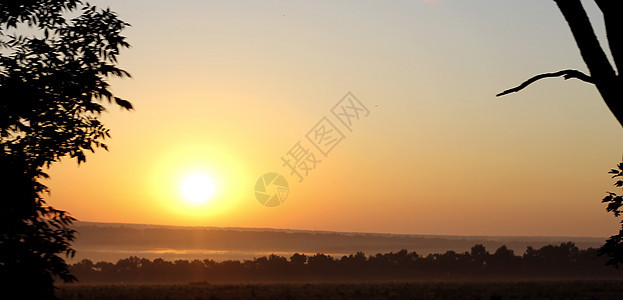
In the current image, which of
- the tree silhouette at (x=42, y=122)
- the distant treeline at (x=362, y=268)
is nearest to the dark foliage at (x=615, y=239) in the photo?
the tree silhouette at (x=42, y=122)

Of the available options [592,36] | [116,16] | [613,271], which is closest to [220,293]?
[116,16]

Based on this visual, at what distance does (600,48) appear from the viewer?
16.6ft

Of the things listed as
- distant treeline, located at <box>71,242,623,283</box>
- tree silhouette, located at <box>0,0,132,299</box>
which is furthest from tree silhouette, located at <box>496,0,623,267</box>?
distant treeline, located at <box>71,242,623,283</box>

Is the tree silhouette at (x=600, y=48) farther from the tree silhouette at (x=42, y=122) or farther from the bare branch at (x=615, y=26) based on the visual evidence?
the tree silhouette at (x=42, y=122)

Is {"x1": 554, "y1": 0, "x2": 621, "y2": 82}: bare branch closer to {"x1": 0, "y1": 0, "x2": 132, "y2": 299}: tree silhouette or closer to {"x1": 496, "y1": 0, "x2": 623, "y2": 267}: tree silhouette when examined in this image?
{"x1": 496, "y1": 0, "x2": 623, "y2": 267}: tree silhouette

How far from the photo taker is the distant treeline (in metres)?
97.0

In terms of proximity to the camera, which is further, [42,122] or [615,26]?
[42,122]

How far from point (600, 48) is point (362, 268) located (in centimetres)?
10333

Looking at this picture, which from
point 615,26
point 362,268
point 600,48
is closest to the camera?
point 615,26

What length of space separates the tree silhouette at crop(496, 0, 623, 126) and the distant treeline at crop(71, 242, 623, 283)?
91.3m

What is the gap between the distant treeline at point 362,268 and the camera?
97.0 meters

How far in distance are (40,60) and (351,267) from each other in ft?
304

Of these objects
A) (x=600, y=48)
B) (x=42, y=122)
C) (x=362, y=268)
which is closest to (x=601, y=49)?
(x=600, y=48)

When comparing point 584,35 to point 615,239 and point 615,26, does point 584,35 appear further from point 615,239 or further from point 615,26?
point 615,239
